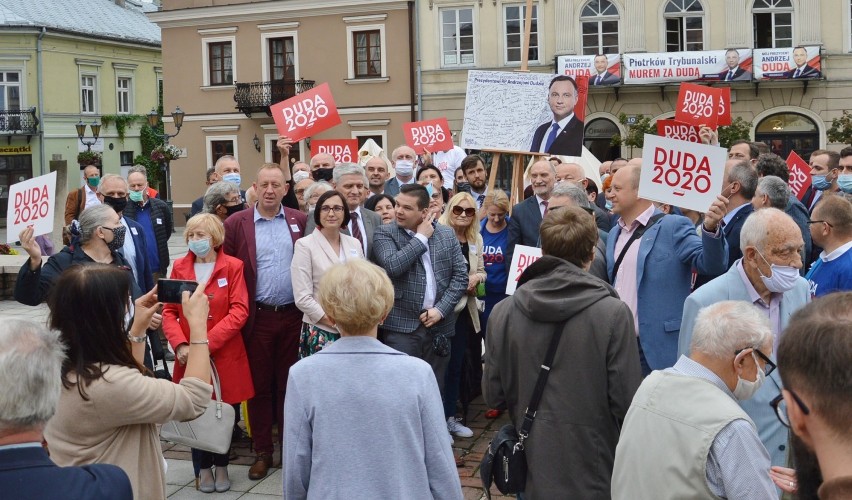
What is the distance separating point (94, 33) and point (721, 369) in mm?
47015

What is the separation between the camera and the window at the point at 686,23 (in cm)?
3077

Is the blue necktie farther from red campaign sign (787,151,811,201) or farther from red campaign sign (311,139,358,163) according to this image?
red campaign sign (311,139,358,163)

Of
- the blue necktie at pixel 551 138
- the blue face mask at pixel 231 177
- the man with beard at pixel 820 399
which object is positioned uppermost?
the blue necktie at pixel 551 138

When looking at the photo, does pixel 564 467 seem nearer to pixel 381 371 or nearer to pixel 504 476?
pixel 504 476

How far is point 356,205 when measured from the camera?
721cm

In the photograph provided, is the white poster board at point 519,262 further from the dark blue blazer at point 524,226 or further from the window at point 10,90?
the window at point 10,90

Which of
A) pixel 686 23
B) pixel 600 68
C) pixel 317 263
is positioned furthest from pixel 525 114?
pixel 686 23

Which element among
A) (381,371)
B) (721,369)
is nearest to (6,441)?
(381,371)

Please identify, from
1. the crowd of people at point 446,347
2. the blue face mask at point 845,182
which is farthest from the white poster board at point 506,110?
the blue face mask at point 845,182

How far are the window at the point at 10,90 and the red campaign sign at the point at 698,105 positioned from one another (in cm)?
3927

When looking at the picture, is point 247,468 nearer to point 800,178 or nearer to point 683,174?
point 683,174

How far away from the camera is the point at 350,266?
11.8 ft

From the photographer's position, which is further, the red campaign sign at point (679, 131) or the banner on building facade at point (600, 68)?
the banner on building facade at point (600, 68)

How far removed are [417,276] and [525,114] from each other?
312cm
